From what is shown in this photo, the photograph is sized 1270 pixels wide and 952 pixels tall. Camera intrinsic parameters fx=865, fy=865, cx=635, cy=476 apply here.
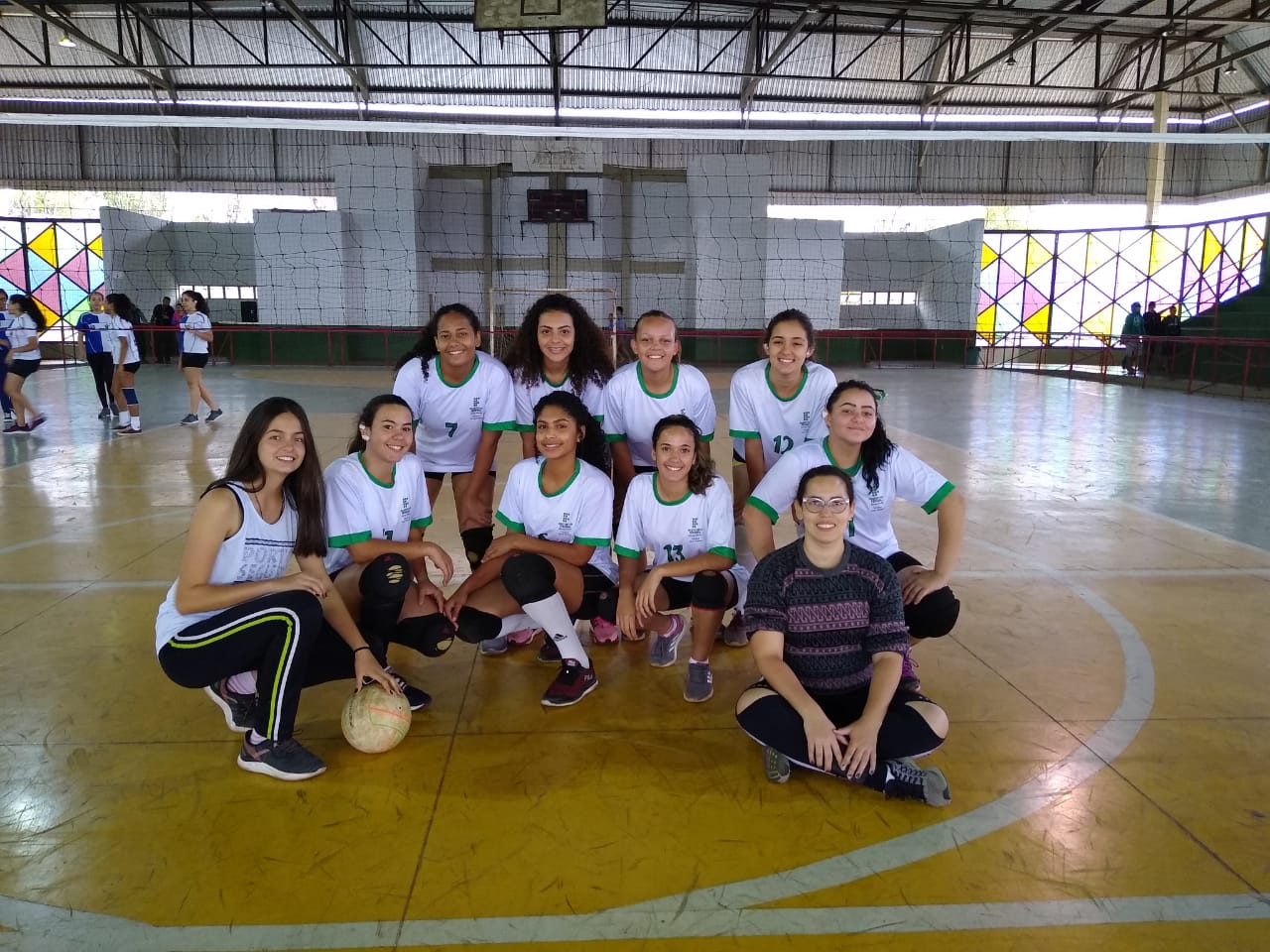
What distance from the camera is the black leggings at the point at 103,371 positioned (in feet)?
30.0

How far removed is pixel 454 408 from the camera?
383 centimetres

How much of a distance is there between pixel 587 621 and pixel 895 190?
21143 mm

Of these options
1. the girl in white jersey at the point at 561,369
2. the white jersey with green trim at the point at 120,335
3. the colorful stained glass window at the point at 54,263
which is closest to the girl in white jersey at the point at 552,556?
the girl in white jersey at the point at 561,369

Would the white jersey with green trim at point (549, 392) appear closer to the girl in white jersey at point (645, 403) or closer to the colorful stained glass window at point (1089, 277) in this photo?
the girl in white jersey at point (645, 403)

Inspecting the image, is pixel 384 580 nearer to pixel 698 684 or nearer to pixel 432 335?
pixel 698 684

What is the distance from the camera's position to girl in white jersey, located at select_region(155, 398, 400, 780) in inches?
94.8

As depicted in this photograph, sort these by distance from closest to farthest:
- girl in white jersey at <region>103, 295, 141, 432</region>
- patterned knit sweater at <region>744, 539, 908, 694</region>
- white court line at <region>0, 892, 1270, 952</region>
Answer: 1. white court line at <region>0, 892, 1270, 952</region>
2. patterned knit sweater at <region>744, 539, 908, 694</region>
3. girl in white jersey at <region>103, 295, 141, 432</region>

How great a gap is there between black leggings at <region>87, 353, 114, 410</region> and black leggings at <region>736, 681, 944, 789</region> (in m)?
9.15

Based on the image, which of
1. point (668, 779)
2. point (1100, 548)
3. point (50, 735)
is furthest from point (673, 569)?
point (1100, 548)


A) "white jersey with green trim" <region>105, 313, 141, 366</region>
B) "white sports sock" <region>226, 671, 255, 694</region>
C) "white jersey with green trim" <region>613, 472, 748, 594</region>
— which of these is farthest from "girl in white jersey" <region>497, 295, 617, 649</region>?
"white jersey with green trim" <region>105, 313, 141, 366</region>

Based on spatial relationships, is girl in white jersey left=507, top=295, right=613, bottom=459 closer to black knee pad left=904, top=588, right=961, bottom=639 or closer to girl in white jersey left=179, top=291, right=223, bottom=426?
black knee pad left=904, top=588, right=961, bottom=639

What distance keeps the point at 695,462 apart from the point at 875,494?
64 cm

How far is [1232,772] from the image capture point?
250 centimetres

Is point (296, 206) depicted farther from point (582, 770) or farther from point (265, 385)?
point (582, 770)
